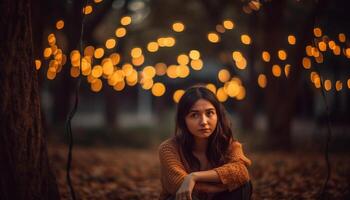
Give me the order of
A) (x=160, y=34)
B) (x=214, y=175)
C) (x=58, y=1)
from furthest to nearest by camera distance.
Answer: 1. (x=160, y=34)
2. (x=58, y=1)
3. (x=214, y=175)

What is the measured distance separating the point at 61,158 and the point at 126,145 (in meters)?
4.13

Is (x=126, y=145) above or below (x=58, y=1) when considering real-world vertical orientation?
below

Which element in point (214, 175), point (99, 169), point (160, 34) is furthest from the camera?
point (160, 34)

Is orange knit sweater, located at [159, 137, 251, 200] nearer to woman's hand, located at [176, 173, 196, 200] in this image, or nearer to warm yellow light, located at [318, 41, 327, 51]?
woman's hand, located at [176, 173, 196, 200]

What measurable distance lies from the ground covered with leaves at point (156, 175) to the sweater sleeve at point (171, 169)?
1.80 meters

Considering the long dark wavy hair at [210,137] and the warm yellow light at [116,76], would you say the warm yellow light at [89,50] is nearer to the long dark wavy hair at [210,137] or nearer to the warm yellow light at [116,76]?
the warm yellow light at [116,76]

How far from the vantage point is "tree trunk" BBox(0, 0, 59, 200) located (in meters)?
3.22

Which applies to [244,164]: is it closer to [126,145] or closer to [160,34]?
[126,145]

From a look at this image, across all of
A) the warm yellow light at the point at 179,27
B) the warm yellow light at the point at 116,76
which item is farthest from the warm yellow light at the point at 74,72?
the warm yellow light at the point at 179,27

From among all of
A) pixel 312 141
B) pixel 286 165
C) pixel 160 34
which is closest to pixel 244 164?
pixel 286 165

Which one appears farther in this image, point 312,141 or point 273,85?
point 312,141

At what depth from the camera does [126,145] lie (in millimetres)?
11633

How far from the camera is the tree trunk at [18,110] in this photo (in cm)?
322

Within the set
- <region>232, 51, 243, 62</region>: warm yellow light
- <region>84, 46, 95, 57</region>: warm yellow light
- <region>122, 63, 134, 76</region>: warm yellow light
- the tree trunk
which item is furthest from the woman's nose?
<region>122, 63, 134, 76</region>: warm yellow light
